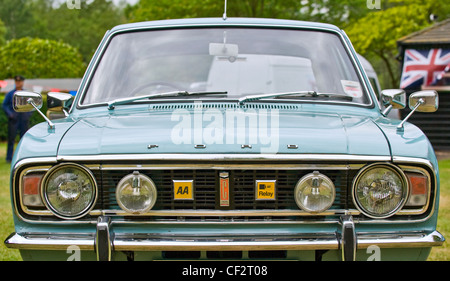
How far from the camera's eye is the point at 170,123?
Result: 9.64 ft

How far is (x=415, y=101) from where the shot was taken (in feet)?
11.2

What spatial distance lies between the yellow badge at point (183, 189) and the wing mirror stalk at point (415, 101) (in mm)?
1067

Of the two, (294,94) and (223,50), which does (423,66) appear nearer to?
(223,50)

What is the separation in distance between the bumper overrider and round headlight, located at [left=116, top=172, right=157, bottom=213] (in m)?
0.10

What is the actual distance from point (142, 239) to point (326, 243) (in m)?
0.78

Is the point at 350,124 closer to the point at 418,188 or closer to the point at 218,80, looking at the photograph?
the point at 418,188

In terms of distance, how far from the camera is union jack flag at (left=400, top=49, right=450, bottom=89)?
749 inches

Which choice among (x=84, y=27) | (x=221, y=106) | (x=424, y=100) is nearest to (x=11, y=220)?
(x=221, y=106)

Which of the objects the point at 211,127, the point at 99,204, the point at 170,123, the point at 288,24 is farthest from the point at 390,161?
the point at 288,24

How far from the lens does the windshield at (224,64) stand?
3746mm

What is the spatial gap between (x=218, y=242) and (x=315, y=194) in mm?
469

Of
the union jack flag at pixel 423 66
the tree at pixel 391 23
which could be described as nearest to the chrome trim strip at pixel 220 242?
the union jack flag at pixel 423 66

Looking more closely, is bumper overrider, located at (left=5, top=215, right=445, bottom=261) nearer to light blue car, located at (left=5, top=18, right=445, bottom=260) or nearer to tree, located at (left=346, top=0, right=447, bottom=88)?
light blue car, located at (left=5, top=18, right=445, bottom=260)

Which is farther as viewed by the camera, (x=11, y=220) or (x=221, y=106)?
(x=11, y=220)
